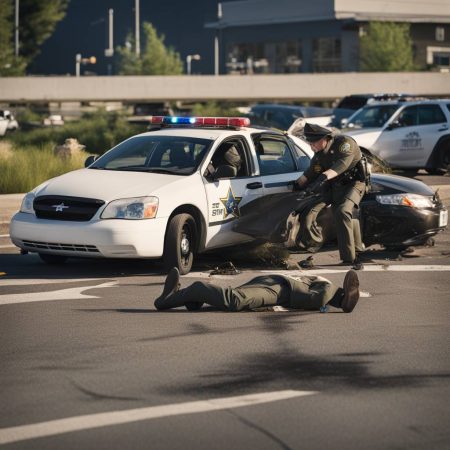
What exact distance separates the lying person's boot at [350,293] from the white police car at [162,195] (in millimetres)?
2610

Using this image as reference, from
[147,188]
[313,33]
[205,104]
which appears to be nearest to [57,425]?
[147,188]

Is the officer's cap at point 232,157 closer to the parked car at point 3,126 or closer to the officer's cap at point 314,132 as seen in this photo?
the officer's cap at point 314,132

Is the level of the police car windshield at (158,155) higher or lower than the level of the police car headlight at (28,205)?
higher

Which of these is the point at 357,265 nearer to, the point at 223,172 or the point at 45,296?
the point at 223,172

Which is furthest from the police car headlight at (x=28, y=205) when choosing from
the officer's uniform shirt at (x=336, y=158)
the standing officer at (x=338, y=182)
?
the officer's uniform shirt at (x=336, y=158)

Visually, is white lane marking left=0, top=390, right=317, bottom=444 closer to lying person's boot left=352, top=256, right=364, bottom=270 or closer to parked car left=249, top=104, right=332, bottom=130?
lying person's boot left=352, top=256, right=364, bottom=270

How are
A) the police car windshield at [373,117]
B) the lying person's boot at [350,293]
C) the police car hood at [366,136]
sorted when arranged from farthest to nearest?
the police car windshield at [373,117], the police car hood at [366,136], the lying person's boot at [350,293]

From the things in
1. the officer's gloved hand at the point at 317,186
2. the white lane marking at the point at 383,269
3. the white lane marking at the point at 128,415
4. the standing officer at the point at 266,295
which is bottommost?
the white lane marking at the point at 383,269

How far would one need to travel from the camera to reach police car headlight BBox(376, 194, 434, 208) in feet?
44.9

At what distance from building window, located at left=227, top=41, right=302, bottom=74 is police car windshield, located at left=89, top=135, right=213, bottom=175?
82286mm

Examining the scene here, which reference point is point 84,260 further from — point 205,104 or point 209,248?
point 205,104

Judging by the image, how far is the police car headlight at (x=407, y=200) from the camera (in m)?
13.7

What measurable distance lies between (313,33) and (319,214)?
83577 mm

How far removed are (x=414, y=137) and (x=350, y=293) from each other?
15.2m
